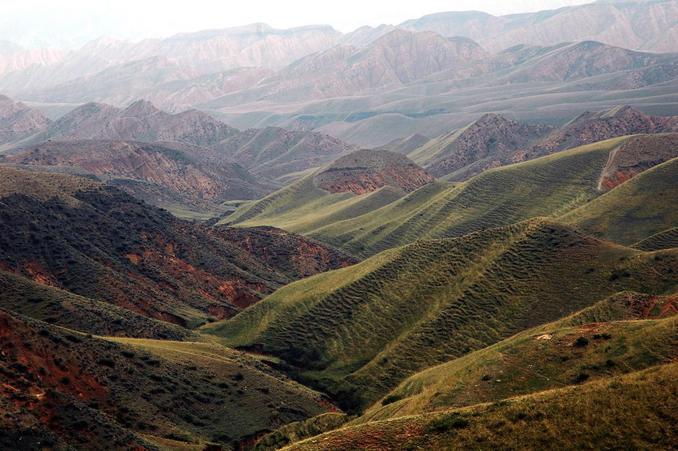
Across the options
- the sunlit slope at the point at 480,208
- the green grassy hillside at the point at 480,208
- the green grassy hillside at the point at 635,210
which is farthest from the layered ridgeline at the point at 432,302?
the sunlit slope at the point at 480,208

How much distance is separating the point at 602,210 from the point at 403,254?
2240 inches

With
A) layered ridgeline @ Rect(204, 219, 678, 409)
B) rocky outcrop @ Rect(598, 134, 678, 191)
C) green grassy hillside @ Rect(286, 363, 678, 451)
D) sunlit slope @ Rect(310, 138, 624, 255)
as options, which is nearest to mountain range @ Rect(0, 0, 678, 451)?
green grassy hillside @ Rect(286, 363, 678, 451)

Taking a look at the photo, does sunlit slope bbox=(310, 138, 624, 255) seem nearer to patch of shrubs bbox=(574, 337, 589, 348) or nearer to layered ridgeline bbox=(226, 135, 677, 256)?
layered ridgeline bbox=(226, 135, 677, 256)

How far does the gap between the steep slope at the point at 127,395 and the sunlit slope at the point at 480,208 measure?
9754cm

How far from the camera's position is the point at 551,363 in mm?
57000

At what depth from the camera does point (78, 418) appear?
56562mm

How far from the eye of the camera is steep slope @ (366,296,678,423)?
2103 inches

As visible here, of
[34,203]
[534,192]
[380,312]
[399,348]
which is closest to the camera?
[399,348]

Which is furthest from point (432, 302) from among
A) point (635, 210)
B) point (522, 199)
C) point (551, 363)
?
point (522, 199)

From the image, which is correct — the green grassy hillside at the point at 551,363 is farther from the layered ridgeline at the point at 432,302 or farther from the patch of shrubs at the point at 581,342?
the layered ridgeline at the point at 432,302

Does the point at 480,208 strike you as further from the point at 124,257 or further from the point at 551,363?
the point at 551,363

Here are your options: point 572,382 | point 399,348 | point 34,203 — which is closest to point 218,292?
point 34,203

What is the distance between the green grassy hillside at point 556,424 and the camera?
38.1 metres

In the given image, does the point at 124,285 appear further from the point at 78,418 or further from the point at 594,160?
the point at 594,160
